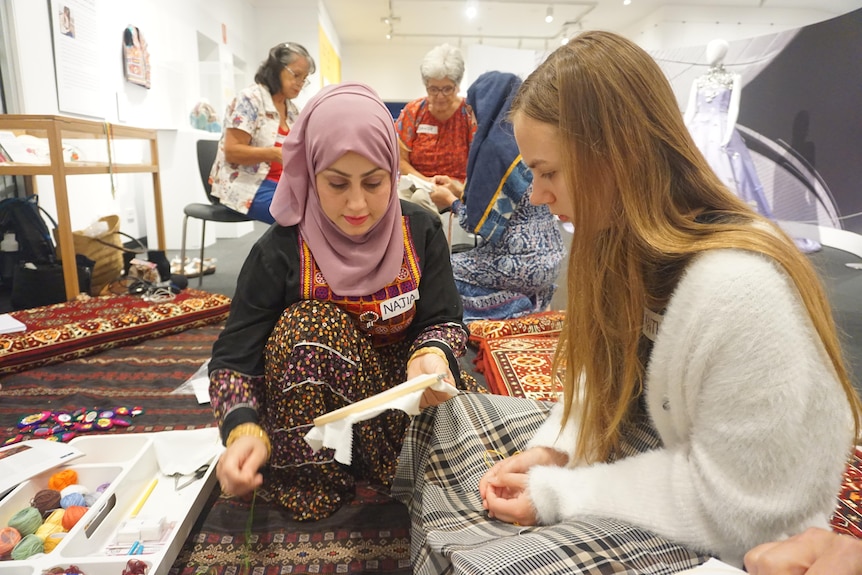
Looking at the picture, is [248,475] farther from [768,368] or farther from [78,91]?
[78,91]

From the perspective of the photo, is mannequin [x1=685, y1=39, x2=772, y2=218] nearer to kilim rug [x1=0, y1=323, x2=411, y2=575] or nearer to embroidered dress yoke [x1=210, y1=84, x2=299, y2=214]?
embroidered dress yoke [x1=210, y1=84, x2=299, y2=214]

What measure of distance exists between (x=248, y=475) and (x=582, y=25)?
8.61 metres

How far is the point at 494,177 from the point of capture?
227 cm

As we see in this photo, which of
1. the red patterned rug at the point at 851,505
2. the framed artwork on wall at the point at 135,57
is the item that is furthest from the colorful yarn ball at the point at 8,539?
the framed artwork on wall at the point at 135,57

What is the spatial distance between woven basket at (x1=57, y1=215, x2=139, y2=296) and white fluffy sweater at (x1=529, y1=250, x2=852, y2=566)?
301cm

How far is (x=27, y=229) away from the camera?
2.83 m

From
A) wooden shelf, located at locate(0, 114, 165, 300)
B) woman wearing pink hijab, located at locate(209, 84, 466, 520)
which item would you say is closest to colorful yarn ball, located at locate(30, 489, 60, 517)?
woman wearing pink hijab, located at locate(209, 84, 466, 520)

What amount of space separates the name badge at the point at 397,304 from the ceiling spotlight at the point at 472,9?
22.8ft

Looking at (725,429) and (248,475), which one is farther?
(248,475)

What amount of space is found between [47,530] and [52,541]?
0.04 m

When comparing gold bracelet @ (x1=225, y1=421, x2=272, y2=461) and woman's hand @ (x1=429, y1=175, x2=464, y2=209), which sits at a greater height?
woman's hand @ (x1=429, y1=175, x2=464, y2=209)

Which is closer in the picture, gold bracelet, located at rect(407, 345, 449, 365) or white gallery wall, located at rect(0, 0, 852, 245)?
gold bracelet, located at rect(407, 345, 449, 365)

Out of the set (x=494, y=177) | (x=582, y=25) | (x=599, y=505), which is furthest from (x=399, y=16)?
(x=599, y=505)

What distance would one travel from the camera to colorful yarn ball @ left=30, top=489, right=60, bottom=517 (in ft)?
3.62
